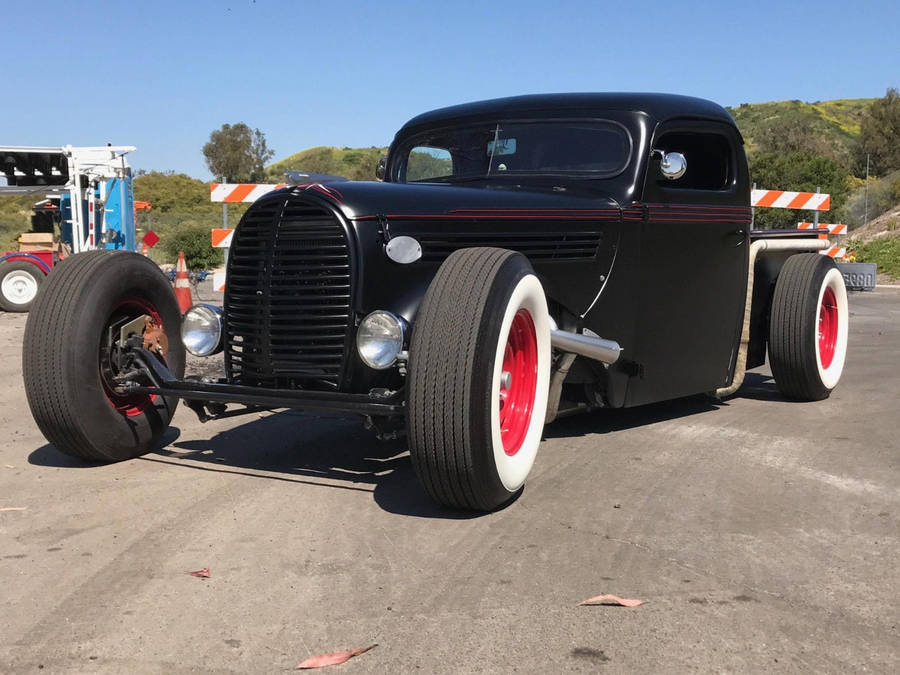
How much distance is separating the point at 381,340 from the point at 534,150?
77.9 inches

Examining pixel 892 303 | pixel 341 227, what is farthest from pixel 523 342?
pixel 892 303

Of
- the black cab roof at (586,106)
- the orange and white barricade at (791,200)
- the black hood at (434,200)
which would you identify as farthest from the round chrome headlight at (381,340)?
the orange and white barricade at (791,200)

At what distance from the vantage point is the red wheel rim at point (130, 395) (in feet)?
15.4

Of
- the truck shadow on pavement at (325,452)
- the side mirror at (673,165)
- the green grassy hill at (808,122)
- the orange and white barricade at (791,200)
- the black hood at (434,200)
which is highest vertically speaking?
the green grassy hill at (808,122)

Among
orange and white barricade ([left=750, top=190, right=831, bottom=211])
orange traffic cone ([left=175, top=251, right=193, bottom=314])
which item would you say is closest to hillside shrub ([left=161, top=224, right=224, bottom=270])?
orange traffic cone ([left=175, top=251, right=193, bottom=314])

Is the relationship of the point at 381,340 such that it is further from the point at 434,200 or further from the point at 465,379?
the point at 434,200

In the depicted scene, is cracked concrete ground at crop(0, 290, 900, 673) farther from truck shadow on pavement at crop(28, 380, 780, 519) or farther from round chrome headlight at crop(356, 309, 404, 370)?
round chrome headlight at crop(356, 309, 404, 370)

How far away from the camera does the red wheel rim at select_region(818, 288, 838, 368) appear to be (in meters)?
7.05

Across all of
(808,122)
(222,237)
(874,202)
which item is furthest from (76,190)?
(808,122)

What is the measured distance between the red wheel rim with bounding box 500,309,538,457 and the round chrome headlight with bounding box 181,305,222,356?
1.35 m

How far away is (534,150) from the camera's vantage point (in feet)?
17.9

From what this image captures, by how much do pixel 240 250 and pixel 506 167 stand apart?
5.67ft

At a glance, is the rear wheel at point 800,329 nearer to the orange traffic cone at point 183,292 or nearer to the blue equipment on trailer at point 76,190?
the orange traffic cone at point 183,292

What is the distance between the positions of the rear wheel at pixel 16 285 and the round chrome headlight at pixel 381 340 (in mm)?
12896
